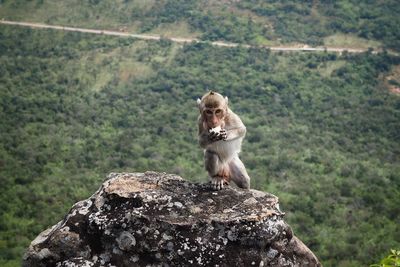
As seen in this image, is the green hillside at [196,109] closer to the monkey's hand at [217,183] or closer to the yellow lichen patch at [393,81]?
the yellow lichen patch at [393,81]

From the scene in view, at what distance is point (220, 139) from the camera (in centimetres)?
1088

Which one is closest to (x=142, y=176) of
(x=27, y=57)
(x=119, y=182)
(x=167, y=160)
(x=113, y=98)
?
(x=119, y=182)

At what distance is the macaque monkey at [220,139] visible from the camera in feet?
35.7

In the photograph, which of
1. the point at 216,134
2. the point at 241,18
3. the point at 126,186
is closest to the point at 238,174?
the point at 216,134

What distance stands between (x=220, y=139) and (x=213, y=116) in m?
0.43

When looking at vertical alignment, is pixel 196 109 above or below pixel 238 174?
below

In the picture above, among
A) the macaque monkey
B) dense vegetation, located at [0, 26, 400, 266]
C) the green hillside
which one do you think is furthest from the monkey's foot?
dense vegetation, located at [0, 26, 400, 266]

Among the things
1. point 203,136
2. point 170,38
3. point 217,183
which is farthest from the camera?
point 170,38

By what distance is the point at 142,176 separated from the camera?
35.2 ft

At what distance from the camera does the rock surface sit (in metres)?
9.18

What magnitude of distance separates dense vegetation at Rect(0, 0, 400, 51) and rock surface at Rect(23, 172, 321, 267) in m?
55.2

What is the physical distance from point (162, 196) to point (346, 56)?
52353mm

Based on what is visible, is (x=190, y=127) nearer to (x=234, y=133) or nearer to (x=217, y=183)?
(x=234, y=133)

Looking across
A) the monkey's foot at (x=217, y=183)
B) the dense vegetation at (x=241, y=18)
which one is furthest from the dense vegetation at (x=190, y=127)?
the monkey's foot at (x=217, y=183)
